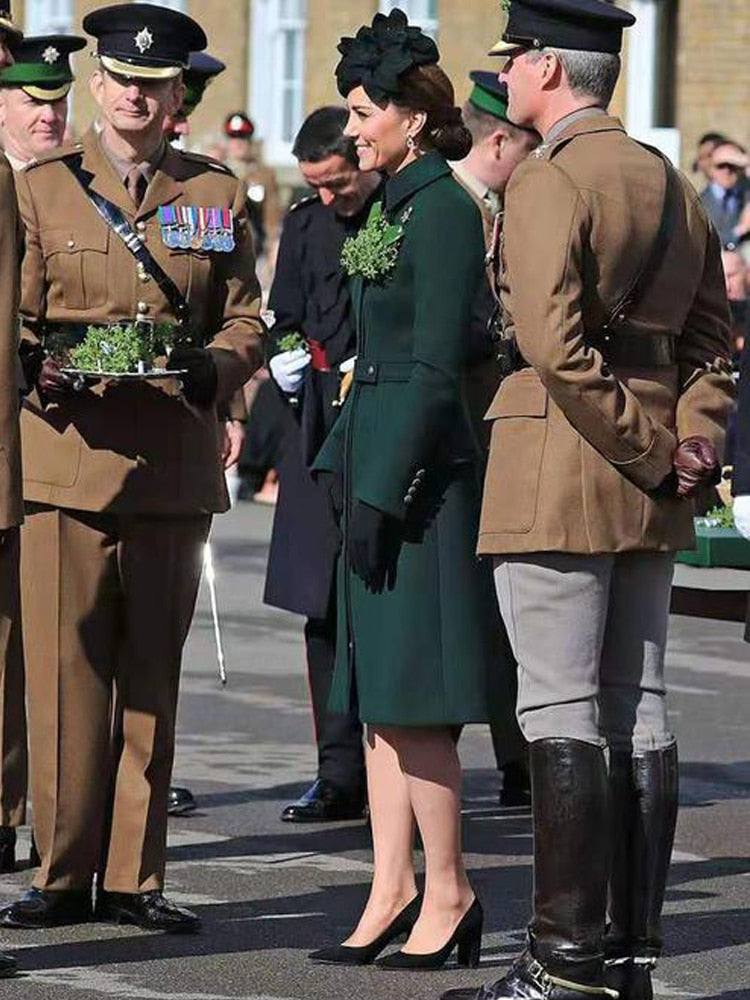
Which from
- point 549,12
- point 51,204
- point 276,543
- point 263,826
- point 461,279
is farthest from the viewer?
point 276,543

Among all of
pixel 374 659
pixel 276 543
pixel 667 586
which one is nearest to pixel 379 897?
pixel 374 659

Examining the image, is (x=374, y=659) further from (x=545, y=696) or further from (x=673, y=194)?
(x=673, y=194)

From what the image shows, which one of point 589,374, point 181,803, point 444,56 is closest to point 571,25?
point 589,374

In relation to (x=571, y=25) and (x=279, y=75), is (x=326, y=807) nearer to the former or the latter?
(x=571, y=25)

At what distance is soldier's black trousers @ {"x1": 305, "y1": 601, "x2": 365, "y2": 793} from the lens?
908 cm

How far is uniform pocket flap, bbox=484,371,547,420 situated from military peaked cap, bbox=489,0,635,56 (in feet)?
2.25

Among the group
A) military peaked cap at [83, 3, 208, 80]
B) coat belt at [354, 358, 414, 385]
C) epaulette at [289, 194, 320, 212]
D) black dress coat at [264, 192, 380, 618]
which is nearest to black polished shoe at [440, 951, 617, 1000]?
coat belt at [354, 358, 414, 385]

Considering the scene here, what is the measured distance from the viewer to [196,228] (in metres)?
7.34

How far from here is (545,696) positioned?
6156mm

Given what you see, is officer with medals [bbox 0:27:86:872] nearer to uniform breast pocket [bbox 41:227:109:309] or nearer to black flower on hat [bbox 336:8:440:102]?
uniform breast pocket [bbox 41:227:109:309]

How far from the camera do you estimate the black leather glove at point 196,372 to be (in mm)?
7184

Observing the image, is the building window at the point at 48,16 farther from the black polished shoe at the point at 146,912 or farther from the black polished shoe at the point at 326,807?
the black polished shoe at the point at 146,912

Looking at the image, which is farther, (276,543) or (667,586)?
(276,543)

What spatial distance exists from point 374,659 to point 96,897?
1.09m
